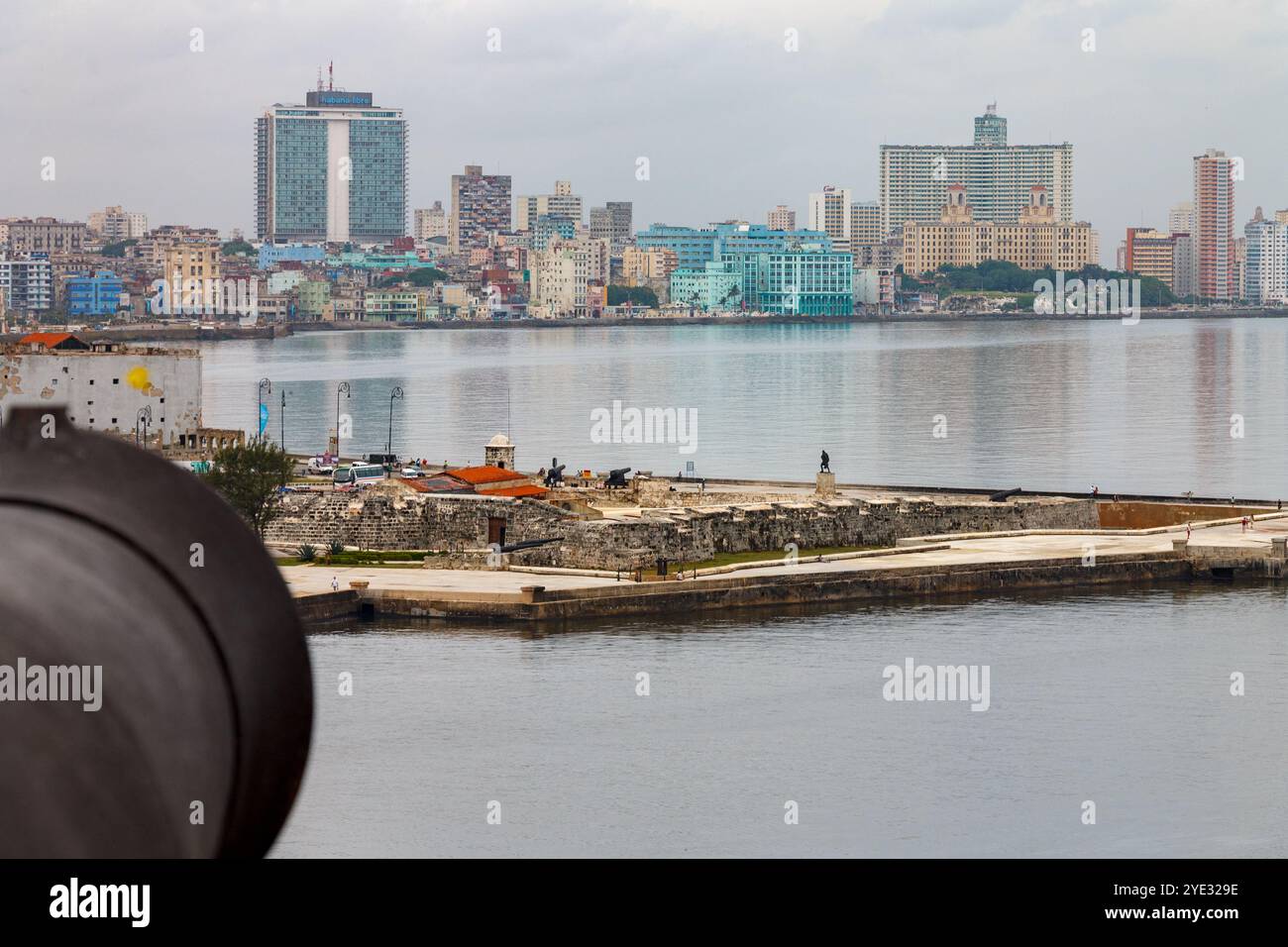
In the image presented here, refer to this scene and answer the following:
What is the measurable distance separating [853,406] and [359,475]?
47.2 metres

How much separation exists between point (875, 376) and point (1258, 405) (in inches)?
1088

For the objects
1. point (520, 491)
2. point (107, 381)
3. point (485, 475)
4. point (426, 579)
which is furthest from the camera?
point (107, 381)

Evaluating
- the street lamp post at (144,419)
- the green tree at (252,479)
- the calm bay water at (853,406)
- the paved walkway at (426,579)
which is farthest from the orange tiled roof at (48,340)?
the calm bay water at (853,406)

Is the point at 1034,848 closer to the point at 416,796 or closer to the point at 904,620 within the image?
the point at 416,796

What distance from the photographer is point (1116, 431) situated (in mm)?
72375

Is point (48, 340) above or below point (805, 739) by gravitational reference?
above

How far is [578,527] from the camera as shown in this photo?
1313 inches

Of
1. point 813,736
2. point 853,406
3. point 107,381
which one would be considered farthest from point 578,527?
point 853,406

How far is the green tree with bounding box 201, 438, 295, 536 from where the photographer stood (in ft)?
109

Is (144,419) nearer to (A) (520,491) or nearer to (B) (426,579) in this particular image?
(A) (520,491)

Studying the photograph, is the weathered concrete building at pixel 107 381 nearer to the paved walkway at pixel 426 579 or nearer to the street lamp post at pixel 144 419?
the street lamp post at pixel 144 419

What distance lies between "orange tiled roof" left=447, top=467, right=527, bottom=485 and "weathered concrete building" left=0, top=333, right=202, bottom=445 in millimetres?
9594

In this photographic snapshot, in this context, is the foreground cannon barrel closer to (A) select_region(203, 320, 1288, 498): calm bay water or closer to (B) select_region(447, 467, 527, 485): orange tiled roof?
(B) select_region(447, 467, 527, 485): orange tiled roof
